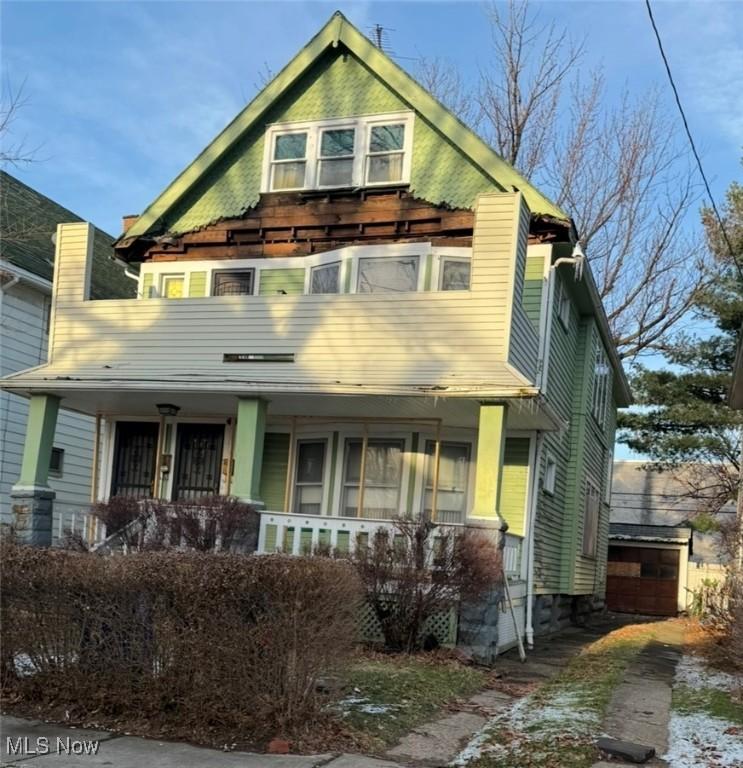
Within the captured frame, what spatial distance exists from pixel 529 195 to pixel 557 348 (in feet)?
9.79

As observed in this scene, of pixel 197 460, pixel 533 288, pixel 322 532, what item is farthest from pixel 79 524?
pixel 533 288

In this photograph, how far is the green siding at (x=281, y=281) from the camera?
1471 cm

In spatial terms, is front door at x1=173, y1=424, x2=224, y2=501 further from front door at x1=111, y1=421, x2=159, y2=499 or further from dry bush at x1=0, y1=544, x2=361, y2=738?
dry bush at x1=0, y1=544, x2=361, y2=738

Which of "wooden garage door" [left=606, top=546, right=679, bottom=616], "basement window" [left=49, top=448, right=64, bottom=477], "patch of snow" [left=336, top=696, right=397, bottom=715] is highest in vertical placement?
"basement window" [left=49, top=448, right=64, bottom=477]

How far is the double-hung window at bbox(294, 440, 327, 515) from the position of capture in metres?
14.2

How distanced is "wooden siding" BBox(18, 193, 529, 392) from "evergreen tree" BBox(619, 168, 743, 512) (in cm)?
1750

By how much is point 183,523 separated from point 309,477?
3.83 metres

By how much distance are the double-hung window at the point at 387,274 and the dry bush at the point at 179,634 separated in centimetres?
753

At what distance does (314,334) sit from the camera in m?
12.5

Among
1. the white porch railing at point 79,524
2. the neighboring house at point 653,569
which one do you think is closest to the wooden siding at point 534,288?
the white porch railing at point 79,524

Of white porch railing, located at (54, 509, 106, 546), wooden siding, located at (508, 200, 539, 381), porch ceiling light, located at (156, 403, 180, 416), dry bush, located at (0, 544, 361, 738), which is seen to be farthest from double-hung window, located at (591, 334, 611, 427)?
dry bush, located at (0, 544, 361, 738)

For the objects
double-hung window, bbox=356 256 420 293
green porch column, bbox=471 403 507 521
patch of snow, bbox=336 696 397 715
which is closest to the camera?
patch of snow, bbox=336 696 397 715

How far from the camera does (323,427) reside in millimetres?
14031

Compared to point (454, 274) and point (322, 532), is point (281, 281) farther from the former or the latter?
point (322, 532)
